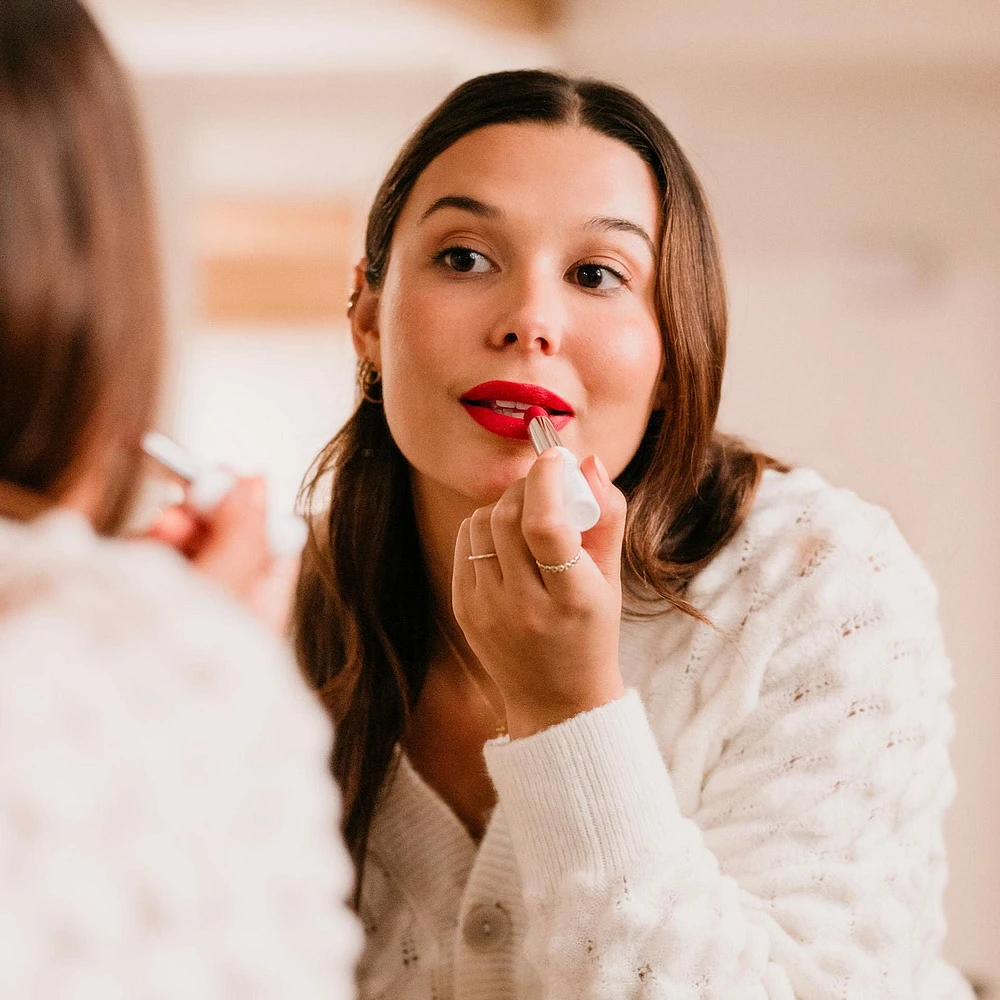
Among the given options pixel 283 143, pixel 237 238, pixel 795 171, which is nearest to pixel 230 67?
pixel 283 143

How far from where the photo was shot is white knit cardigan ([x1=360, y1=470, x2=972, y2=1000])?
806 mm

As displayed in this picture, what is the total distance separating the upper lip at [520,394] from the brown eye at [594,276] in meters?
0.11

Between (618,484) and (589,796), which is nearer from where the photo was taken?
(589,796)

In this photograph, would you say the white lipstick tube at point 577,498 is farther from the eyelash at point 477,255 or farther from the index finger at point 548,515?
the eyelash at point 477,255

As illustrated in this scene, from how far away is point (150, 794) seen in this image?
47cm

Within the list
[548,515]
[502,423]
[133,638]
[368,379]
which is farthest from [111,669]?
[368,379]

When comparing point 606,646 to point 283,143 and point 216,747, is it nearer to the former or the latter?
point 216,747

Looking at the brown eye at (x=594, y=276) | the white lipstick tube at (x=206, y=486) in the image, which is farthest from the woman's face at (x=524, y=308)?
the white lipstick tube at (x=206, y=486)

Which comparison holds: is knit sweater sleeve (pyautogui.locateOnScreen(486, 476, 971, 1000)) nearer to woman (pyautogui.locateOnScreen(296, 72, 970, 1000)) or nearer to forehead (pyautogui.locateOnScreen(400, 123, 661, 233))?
woman (pyautogui.locateOnScreen(296, 72, 970, 1000))

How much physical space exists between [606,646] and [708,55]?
6.09 feet

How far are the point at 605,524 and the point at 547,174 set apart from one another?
1.06 ft

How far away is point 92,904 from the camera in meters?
0.44

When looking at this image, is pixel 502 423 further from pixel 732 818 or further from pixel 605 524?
pixel 732 818

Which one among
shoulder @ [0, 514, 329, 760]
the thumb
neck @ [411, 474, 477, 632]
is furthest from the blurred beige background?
shoulder @ [0, 514, 329, 760]
